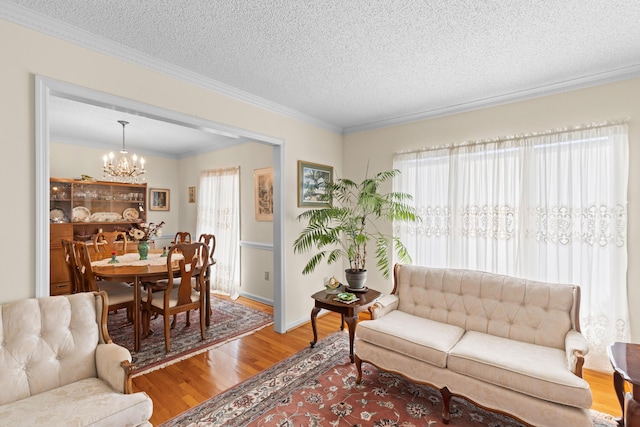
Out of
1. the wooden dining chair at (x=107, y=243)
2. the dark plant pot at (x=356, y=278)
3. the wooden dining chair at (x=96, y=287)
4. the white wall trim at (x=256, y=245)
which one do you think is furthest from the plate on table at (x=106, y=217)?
the dark plant pot at (x=356, y=278)

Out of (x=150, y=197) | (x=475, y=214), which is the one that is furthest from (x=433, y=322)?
(x=150, y=197)

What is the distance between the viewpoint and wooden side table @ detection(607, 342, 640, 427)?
152cm

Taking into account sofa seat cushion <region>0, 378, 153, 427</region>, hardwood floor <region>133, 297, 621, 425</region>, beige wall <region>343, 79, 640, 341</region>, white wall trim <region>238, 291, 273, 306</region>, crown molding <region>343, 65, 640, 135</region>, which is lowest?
hardwood floor <region>133, 297, 621, 425</region>

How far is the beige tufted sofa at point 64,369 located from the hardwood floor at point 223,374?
0.62m

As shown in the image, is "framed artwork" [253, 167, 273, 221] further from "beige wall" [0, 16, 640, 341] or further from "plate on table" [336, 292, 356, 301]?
"plate on table" [336, 292, 356, 301]

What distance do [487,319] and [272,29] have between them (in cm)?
280

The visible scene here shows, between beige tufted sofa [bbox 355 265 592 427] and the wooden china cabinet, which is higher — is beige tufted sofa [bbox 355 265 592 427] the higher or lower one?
the lower one

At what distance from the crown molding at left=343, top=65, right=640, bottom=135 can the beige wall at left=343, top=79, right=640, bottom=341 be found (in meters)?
0.05

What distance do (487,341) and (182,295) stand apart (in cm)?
295

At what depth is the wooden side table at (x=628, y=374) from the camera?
1.52m

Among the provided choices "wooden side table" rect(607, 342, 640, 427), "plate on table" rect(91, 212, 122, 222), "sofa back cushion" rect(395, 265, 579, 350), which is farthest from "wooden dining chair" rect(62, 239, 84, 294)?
"wooden side table" rect(607, 342, 640, 427)

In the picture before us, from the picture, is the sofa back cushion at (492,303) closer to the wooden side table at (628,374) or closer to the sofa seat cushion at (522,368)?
the sofa seat cushion at (522,368)

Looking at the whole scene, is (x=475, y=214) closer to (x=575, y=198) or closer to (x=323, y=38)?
(x=575, y=198)

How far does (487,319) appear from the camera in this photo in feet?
8.27
